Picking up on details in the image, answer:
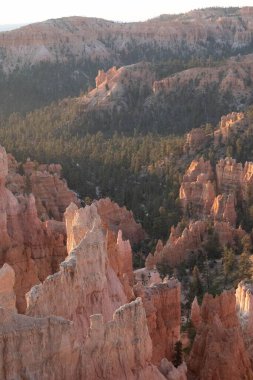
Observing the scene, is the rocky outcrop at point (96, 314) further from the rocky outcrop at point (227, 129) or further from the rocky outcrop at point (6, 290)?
the rocky outcrop at point (227, 129)

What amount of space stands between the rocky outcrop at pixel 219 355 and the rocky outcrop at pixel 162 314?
70 centimetres

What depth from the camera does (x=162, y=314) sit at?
1766 cm

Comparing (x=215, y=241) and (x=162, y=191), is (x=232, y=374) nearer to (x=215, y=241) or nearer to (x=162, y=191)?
(x=215, y=241)

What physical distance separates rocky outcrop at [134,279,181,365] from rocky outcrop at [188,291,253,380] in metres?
0.70

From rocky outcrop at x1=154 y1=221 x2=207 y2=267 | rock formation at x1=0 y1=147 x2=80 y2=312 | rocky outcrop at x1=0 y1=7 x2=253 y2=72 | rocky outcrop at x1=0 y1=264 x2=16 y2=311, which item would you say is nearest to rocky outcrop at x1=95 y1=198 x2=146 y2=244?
rocky outcrop at x1=154 y1=221 x2=207 y2=267

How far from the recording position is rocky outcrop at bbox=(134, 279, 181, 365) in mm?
16328

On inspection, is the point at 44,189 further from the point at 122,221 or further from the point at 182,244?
the point at 182,244

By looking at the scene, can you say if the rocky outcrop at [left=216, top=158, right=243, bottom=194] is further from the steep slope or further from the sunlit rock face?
the steep slope

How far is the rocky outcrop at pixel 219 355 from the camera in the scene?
16094 millimetres

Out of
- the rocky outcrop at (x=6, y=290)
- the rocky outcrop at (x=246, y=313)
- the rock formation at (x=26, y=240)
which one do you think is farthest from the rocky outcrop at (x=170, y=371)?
the rock formation at (x=26, y=240)

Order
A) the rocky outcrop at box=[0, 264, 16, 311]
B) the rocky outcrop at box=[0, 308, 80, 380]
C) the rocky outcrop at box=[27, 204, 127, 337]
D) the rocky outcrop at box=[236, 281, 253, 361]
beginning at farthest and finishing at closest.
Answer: the rocky outcrop at box=[236, 281, 253, 361], the rocky outcrop at box=[0, 264, 16, 311], the rocky outcrop at box=[27, 204, 127, 337], the rocky outcrop at box=[0, 308, 80, 380]

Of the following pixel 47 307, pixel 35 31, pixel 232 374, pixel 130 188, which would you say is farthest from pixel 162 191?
pixel 35 31

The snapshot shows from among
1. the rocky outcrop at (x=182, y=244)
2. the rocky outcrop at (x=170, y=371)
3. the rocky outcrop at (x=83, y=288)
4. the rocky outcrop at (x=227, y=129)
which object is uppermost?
the rocky outcrop at (x=227, y=129)

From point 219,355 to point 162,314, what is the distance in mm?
2055
